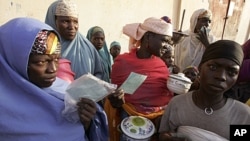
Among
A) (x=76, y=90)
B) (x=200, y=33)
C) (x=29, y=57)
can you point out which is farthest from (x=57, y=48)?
(x=200, y=33)

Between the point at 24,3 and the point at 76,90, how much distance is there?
299cm

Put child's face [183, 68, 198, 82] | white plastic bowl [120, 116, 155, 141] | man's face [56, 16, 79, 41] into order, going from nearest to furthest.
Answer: white plastic bowl [120, 116, 155, 141] < man's face [56, 16, 79, 41] < child's face [183, 68, 198, 82]

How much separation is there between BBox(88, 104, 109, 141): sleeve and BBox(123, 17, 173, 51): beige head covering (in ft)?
3.34

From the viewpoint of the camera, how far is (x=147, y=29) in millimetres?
2408

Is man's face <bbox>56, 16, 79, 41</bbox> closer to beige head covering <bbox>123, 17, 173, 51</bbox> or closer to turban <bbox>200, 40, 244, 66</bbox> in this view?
beige head covering <bbox>123, 17, 173, 51</bbox>

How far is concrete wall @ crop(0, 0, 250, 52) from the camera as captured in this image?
387 centimetres

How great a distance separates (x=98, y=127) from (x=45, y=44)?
23.8 inches

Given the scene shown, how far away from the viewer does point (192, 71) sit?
2.64m

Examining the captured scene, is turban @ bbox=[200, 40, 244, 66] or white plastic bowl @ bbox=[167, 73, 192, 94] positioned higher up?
turban @ bbox=[200, 40, 244, 66]

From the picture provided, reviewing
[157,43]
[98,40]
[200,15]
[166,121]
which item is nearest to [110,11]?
[98,40]

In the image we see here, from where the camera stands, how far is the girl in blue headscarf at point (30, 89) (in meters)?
1.37

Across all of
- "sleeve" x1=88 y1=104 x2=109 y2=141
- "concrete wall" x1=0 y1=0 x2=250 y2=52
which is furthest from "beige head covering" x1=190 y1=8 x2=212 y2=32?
"sleeve" x1=88 y1=104 x2=109 y2=141

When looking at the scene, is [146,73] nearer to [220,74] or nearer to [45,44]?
[220,74]

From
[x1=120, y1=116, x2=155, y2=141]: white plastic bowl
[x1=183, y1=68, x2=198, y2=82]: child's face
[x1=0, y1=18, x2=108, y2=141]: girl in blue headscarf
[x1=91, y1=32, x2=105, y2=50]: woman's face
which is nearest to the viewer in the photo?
[x1=0, y1=18, x2=108, y2=141]: girl in blue headscarf
